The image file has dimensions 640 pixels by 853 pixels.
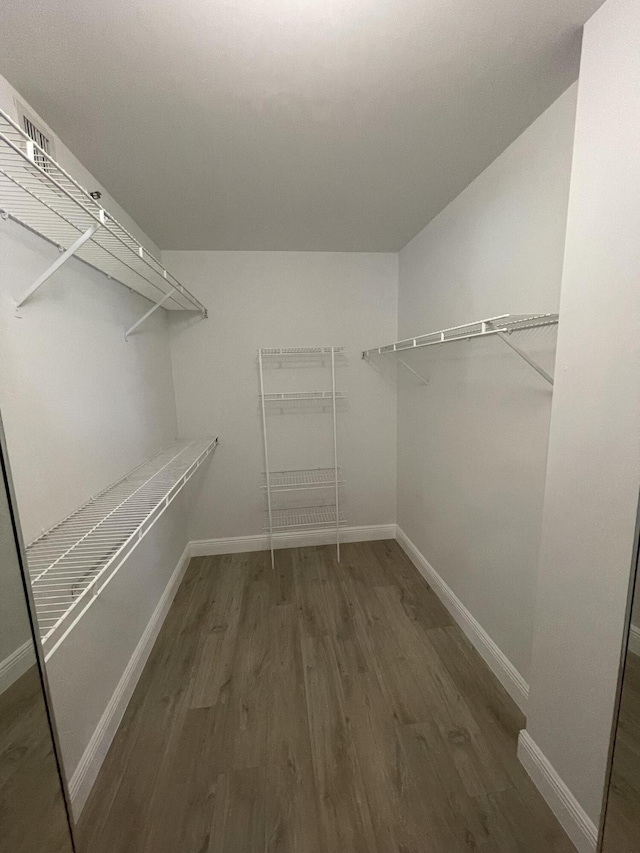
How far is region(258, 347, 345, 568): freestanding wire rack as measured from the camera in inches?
107

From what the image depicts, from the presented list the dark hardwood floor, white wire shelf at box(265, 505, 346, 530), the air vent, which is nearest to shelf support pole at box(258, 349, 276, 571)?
white wire shelf at box(265, 505, 346, 530)

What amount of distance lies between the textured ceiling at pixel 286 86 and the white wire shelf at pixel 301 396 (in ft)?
4.36

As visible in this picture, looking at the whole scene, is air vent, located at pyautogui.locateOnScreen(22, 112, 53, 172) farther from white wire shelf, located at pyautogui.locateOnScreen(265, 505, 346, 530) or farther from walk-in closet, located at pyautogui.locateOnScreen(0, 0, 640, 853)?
white wire shelf, located at pyautogui.locateOnScreen(265, 505, 346, 530)

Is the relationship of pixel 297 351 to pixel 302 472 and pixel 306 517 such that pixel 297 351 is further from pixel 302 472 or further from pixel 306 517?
pixel 306 517

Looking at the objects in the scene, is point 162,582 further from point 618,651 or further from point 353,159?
point 353,159

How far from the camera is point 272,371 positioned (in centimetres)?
273

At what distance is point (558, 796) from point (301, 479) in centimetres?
213

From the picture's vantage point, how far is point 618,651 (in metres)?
0.94

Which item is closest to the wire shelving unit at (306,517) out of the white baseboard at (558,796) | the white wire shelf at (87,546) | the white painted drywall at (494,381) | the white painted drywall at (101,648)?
the white painted drywall at (494,381)

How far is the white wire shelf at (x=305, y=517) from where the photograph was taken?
2945mm

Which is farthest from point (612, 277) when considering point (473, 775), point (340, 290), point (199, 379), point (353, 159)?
point (199, 379)

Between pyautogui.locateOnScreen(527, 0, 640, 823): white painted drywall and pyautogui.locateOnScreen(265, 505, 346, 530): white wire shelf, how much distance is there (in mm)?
1931

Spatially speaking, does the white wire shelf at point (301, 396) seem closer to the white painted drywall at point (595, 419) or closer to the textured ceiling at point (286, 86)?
the textured ceiling at point (286, 86)

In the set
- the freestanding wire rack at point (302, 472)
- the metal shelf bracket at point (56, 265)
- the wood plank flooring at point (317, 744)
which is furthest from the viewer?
the freestanding wire rack at point (302, 472)
